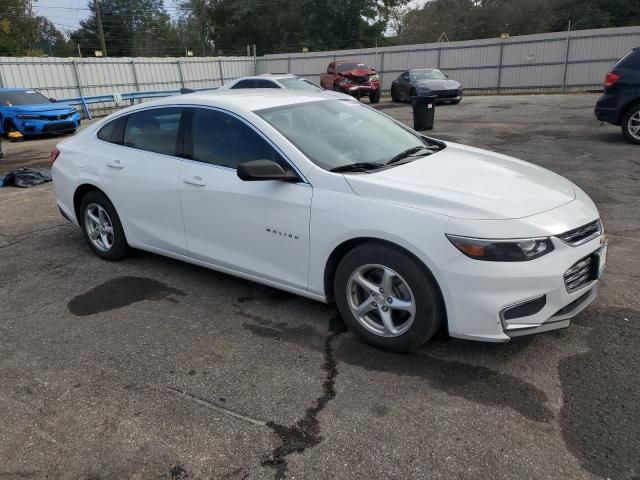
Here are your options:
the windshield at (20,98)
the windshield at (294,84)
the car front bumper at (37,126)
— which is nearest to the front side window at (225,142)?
the windshield at (294,84)

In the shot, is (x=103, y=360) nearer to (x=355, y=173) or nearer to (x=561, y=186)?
(x=355, y=173)

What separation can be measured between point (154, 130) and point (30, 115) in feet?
41.1

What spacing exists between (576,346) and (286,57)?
101 ft

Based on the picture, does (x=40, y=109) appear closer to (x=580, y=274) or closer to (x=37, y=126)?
(x=37, y=126)

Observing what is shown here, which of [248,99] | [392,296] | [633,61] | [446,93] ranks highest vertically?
[248,99]

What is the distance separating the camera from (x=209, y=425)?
278 centimetres

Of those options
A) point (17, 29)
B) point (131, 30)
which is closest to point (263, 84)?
point (17, 29)

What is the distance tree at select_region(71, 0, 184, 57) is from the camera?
59844 mm

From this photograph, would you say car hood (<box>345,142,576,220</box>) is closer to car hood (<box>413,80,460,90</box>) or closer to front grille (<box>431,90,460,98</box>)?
front grille (<box>431,90,460,98</box>)

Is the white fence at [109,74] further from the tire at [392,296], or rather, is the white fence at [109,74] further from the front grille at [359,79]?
the tire at [392,296]

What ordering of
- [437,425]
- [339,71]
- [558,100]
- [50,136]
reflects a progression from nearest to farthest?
[437,425] → [50,136] → [558,100] → [339,71]

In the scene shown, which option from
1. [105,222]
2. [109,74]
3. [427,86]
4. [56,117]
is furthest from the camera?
[109,74]

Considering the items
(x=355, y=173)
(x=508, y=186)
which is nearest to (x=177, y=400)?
(x=355, y=173)

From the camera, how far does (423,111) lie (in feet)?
43.9
